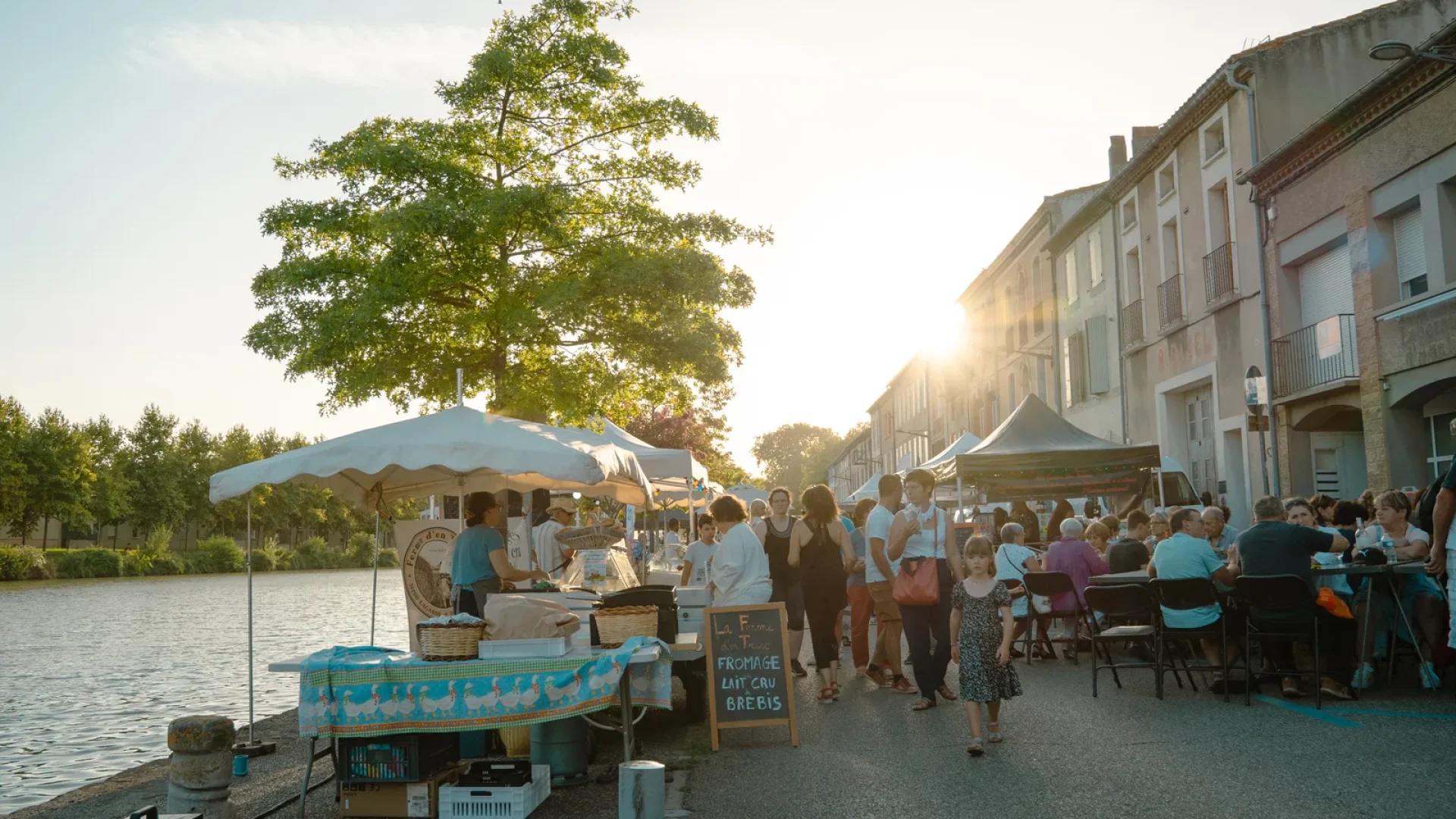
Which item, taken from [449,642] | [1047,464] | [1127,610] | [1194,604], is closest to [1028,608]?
[1127,610]

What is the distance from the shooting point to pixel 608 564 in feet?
43.2

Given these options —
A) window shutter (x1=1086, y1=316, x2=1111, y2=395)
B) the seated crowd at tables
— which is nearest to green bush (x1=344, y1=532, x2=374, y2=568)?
window shutter (x1=1086, y1=316, x2=1111, y2=395)

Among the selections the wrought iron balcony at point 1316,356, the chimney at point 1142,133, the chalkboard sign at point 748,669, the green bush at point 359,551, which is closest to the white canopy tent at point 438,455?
the chalkboard sign at point 748,669

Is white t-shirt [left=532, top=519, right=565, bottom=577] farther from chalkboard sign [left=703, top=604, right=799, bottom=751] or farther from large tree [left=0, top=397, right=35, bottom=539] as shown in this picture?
large tree [left=0, top=397, right=35, bottom=539]

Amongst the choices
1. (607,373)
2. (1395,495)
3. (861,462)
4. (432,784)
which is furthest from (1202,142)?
(861,462)

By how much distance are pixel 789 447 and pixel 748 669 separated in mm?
157845

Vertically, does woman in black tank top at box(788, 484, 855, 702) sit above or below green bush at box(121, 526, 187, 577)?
above

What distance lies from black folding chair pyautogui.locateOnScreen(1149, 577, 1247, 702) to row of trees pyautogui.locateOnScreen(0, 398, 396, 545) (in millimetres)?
40286

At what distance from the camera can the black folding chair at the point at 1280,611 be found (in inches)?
360

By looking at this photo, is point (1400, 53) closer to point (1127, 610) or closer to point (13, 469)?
point (1127, 610)

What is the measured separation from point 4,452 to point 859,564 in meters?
58.3

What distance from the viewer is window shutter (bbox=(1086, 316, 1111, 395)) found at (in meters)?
31.4

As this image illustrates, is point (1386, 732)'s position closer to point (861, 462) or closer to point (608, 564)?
point (608, 564)

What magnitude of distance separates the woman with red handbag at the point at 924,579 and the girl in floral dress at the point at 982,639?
4.35 feet
